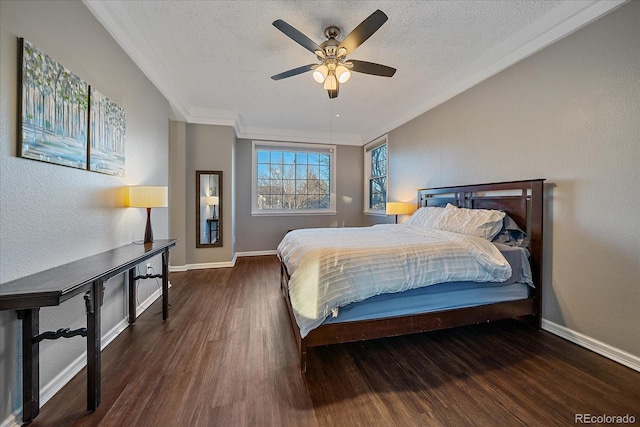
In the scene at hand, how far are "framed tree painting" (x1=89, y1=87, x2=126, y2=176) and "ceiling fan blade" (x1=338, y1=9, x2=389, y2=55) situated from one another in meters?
1.97

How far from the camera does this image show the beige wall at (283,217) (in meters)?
5.23

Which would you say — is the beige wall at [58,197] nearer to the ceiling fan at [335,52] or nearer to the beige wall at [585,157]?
the ceiling fan at [335,52]

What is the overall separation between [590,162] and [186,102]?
4.78 m

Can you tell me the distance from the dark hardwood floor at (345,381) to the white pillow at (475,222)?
34.5 inches

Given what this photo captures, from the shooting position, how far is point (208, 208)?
4.32 metres

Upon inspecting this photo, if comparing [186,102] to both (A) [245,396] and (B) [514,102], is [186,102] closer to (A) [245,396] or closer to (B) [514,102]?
(A) [245,396]

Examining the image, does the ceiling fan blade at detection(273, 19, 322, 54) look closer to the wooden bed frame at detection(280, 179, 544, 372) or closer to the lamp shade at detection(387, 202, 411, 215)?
the wooden bed frame at detection(280, 179, 544, 372)

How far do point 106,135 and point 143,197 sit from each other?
0.56m

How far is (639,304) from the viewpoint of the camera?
1657 millimetres

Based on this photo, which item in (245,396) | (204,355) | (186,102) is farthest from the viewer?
(186,102)

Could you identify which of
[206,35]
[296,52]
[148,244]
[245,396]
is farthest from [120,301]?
[296,52]

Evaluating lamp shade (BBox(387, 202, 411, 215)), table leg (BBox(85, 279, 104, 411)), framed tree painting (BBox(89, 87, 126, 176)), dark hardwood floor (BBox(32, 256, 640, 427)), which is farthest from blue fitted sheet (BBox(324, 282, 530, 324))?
framed tree painting (BBox(89, 87, 126, 176))

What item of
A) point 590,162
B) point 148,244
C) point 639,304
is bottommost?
point 639,304

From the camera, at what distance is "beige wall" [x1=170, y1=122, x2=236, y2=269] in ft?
13.4
